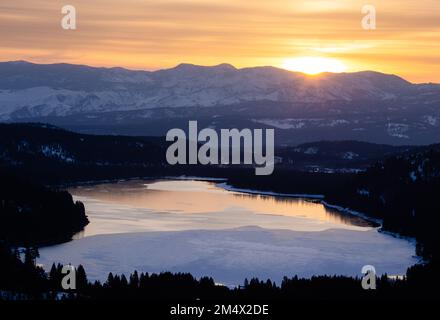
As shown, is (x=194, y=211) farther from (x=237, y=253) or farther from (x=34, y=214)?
(x=237, y=253)

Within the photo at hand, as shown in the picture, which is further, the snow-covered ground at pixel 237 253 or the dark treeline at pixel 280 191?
the snow-covered ground at pixel 237 253

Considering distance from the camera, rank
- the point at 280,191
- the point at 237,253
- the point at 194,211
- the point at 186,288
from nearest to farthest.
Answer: the point at 186,288 → the point at 237,253 → the point at 194,211 → the point at 280,191

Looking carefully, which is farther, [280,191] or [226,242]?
[280,191]

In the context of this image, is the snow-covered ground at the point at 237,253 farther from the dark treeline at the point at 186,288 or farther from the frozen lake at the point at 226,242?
the dark treeline at the point at 186,288

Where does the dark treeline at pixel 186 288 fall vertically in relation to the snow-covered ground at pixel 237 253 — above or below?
above

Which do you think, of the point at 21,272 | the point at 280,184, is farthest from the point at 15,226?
the point at 280,184

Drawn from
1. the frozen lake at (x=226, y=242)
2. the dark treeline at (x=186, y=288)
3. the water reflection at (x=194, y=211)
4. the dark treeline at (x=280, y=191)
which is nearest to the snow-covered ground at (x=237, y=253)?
the frozen lake at (x=226, y=242)

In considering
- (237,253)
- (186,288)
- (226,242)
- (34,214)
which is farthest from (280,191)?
(186,288)
